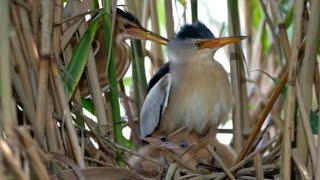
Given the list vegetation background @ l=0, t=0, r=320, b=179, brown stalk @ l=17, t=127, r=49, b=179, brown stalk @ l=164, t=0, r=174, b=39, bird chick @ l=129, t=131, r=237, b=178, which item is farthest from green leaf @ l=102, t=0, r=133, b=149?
brown stalk @ l=17, t=127, r=49, b=179

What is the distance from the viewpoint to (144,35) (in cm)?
252

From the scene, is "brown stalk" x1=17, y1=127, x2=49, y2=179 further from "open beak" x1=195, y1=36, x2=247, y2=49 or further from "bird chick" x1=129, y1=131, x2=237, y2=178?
"open beak" x1=195, y1=36, x2=247, y2=49

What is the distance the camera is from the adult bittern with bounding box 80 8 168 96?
2.32m

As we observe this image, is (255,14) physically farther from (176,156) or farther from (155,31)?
(176,156)

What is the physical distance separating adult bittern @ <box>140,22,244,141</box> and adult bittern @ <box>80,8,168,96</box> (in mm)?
92

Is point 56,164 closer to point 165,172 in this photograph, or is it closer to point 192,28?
point 165,172

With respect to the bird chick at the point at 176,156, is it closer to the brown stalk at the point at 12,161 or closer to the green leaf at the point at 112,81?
the green leaf at the point at 112,81

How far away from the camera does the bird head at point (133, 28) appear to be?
97.6 inches

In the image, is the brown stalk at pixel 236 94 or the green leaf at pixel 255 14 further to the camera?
the green leaf at pixel 255 14

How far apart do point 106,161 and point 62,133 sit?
0.19 m

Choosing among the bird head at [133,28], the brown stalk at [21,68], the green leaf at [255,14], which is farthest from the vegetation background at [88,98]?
the green leaf at [255,14]

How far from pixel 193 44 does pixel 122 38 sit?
0.78 ft

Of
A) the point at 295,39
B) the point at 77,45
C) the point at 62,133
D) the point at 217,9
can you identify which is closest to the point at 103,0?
the point at 77,45

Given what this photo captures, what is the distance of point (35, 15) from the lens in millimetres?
1814
